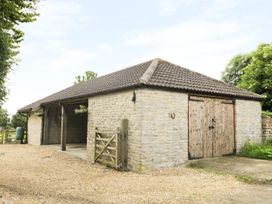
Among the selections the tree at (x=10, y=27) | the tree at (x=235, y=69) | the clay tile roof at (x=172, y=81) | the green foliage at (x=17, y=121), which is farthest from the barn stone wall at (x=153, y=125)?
the green foliage at (x=17, y=121)

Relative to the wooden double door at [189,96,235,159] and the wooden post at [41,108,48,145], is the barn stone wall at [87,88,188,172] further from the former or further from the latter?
the wooden post at [41,108,48,145]

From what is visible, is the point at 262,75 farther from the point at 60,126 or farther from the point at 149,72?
the point at 60,126

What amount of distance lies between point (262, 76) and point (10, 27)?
18240mm

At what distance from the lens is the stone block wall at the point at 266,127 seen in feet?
42.0

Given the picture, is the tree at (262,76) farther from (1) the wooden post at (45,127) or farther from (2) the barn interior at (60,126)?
(1) the wooden post at (45,127)

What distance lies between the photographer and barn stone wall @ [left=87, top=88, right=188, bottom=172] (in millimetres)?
8789

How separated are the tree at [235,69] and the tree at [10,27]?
80.0ft

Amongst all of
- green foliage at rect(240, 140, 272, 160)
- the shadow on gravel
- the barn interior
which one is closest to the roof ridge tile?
the shadow on gravel

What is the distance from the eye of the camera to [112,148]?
9.56 metres

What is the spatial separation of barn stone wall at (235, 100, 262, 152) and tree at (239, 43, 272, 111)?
6.21m

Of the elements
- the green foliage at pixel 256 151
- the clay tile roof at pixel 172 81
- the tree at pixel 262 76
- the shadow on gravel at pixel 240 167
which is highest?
the tree at pixel 262 76

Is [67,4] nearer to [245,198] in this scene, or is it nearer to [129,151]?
[129,151]

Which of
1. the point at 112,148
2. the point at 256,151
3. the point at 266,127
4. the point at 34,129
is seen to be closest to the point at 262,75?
the point at 266,127

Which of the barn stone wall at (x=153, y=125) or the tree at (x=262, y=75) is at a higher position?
the tree at (x=262, y=75)
